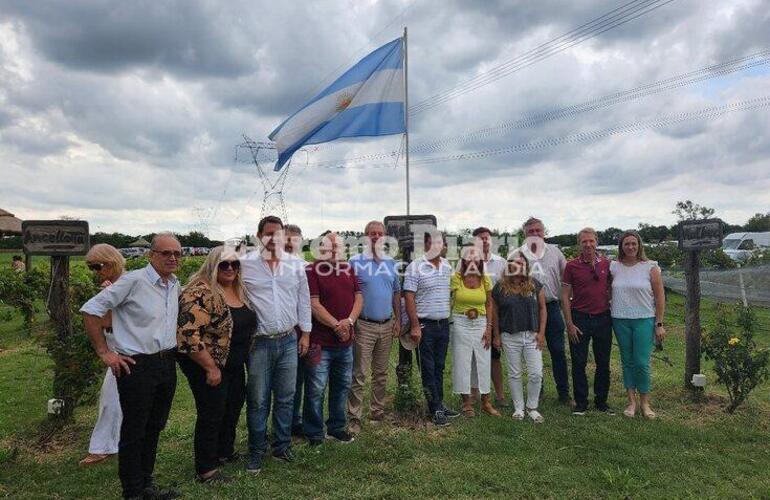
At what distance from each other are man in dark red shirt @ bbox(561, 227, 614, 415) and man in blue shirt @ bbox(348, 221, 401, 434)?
1.95m

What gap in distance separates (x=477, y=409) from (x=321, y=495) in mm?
2325

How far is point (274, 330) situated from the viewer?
13.0ft

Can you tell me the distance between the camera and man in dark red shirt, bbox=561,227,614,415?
17.6ft

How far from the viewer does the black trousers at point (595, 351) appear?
5.39 metres

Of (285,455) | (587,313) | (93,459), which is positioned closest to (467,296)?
(587,313)

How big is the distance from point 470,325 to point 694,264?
298cm

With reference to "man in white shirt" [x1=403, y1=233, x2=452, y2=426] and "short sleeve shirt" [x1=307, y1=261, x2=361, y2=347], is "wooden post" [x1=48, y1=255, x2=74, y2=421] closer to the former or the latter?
"short sleeve shirt" [x1=307, y1=261, x2=361, y2=347]

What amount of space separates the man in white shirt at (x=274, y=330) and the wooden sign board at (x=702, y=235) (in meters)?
4.51

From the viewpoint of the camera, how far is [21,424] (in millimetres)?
5211

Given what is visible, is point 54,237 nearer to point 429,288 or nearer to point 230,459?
point 230,459

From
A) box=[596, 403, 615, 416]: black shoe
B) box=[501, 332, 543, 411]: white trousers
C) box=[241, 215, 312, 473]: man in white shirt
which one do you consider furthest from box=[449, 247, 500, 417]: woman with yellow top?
box=[241, 215, 312, 473]: man in white shirt

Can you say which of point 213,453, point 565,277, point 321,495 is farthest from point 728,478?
point 213,453

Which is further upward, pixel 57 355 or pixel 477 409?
pixel 57 355

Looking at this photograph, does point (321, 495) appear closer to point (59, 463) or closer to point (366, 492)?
point (366, 492)
